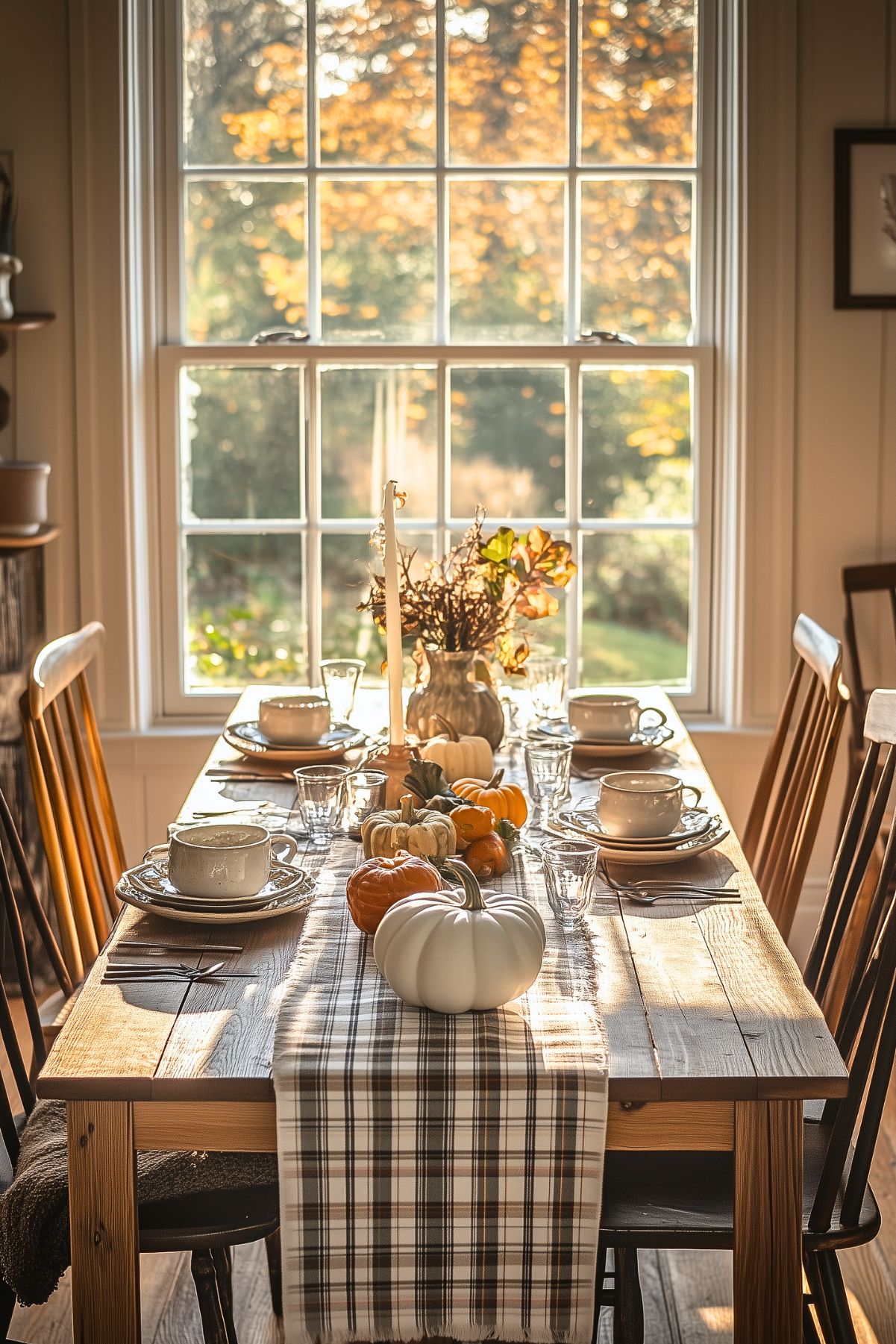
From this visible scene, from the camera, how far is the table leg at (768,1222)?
1.21m

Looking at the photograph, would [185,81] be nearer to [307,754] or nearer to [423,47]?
[423,47]

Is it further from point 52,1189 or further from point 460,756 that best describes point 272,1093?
point 460,756

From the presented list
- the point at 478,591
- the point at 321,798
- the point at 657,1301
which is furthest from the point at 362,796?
the point at 657,1301

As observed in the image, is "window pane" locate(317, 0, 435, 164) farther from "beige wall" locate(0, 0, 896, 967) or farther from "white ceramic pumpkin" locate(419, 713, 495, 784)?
"white ceramic pumpkin" locate(419, 713, 495, 784)

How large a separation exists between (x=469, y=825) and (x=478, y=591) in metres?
0.53

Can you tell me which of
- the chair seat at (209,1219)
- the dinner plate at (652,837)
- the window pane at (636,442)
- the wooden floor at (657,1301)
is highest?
the window pane at (636,442)

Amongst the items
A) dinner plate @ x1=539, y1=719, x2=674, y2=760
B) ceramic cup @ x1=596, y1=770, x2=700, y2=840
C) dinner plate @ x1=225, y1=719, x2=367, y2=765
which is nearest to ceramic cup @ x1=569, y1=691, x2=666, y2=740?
dinner plate @ x1=539, y1=719, x2=674, y2=760

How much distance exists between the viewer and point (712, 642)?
340 cm

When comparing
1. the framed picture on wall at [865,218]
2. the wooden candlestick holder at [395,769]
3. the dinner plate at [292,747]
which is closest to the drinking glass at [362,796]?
the wooden candlestick holder at [395,769]

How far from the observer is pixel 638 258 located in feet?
10.9

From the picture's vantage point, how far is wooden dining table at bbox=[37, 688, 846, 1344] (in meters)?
1.17

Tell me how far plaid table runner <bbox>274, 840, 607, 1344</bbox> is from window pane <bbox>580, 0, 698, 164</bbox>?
8.51ft

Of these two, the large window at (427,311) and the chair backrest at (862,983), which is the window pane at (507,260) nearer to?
the large window at (427,311)

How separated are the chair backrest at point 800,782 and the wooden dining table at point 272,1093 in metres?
0.57
